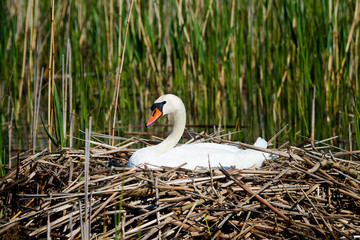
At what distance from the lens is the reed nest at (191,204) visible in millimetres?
3529

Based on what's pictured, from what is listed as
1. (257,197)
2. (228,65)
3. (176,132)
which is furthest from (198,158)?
(228,65)

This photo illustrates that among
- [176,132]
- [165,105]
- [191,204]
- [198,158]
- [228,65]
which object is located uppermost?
[228,65]

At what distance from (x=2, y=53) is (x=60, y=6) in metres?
1.77

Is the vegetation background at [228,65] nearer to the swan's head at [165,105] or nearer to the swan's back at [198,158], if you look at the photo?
the swan's head at [165,105]

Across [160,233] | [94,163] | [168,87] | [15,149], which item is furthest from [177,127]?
[168,87]

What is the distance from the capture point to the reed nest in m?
3.53

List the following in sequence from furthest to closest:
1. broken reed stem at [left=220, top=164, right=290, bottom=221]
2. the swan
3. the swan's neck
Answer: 1. the swan's neck
2. the swan
3. broken reed stem at [left=220, top=164, right=290, bottom=221]

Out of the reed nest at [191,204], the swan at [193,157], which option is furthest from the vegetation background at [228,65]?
the reed nest at [191,204]

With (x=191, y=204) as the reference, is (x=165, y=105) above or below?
above

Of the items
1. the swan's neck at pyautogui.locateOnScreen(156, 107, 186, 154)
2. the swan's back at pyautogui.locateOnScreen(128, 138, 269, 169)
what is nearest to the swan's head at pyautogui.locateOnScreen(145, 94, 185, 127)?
the swan's neck at pyautogui.locateOnScreen(156, 107, 186, 154)

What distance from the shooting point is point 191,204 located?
11.8ft

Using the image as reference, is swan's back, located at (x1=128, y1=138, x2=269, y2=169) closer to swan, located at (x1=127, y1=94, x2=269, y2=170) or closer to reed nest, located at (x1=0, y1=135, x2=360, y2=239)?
swan, located at (x1=127, y1=94, x2=269, y2=170)

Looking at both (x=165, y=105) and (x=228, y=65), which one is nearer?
(x=165, y=105)

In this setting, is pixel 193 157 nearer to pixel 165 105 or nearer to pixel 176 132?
pixel 176 132
